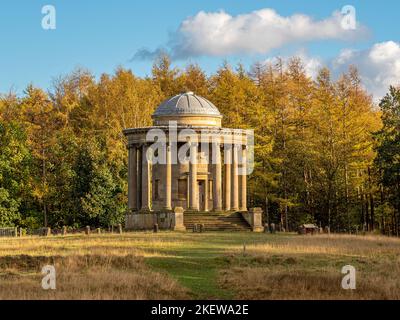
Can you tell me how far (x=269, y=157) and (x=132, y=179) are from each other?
40.5ft

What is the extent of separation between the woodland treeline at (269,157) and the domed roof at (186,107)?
6060mm

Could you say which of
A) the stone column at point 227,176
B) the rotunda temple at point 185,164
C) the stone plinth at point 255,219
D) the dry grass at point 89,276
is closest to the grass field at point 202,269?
the dry grass at point 89,276

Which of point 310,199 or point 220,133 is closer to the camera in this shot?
point 220,133

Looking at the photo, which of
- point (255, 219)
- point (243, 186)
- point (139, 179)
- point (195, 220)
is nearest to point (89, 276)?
point (195, 220)

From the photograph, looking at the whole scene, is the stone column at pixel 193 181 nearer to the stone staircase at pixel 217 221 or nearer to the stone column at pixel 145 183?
the stone staircase at pixel 217 221

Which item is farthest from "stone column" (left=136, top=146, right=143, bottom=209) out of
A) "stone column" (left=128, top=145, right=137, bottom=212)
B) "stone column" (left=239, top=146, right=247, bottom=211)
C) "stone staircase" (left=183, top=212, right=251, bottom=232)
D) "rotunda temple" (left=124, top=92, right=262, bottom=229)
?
"stone column" (left=239, top=146, right=247, bottom=211)

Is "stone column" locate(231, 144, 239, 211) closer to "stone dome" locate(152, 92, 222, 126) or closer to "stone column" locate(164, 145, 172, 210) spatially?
"stone dome" locate(152, 92, 222, 126)

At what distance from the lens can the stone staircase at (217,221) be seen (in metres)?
64.3

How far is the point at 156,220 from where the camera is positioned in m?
66.4
